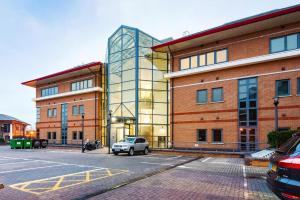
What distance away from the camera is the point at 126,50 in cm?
3070

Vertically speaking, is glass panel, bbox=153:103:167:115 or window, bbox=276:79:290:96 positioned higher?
window, bbox=276:79:290:96

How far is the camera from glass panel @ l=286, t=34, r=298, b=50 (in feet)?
64.5

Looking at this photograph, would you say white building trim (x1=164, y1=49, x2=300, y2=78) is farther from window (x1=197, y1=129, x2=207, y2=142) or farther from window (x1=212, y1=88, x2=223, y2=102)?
window (x1=197, y1=129, x2=207, y2=142)

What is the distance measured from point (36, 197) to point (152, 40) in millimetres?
26365

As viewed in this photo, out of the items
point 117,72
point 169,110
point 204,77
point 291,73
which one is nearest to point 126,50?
point 117,72

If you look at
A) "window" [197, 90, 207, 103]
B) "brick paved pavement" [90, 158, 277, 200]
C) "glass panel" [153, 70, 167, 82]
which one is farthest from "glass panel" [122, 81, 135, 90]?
"brick paved pavement" [90, 158, 277, 200]

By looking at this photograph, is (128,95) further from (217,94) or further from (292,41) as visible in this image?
(292,41)

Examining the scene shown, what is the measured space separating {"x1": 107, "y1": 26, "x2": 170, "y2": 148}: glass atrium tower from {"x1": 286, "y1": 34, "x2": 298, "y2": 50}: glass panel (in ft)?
45.3

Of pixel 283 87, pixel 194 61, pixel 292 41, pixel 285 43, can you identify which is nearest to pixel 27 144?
pixel 194 61

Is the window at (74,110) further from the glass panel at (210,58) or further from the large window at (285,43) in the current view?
the large window at (285,43)

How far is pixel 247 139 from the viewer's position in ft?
70.4

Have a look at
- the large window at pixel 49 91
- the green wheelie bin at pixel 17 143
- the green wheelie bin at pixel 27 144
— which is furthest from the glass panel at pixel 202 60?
the green wheelie bin at pixel 17 143

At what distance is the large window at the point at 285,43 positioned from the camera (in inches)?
774

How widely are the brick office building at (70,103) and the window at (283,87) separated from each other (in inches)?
854
